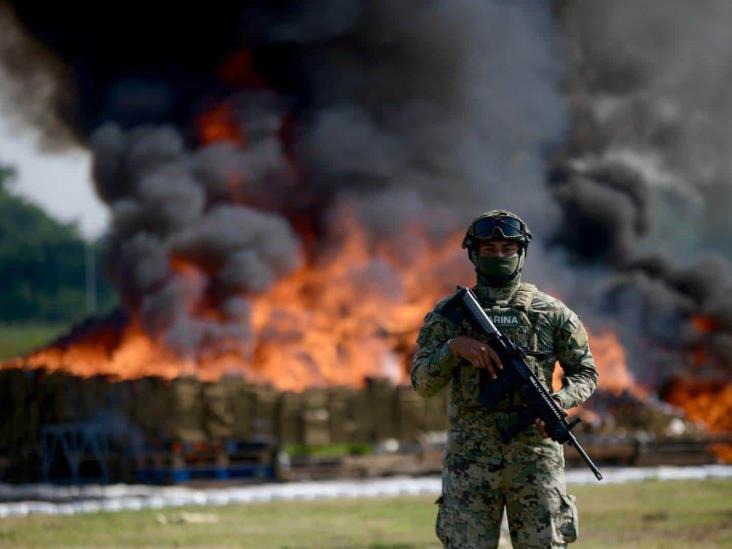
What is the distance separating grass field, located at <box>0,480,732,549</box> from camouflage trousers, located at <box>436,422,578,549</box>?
21.6 feet

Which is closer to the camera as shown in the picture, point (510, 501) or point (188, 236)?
point (510, 501)

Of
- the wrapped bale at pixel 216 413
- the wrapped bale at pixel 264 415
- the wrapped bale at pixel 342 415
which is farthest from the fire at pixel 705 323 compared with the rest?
the wrapped bale at pixel 216 413

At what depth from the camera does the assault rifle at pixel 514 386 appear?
679 cm

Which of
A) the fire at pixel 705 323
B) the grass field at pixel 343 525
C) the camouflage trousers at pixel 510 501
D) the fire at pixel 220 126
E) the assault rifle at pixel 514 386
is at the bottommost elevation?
the grass field at pixel 343 525

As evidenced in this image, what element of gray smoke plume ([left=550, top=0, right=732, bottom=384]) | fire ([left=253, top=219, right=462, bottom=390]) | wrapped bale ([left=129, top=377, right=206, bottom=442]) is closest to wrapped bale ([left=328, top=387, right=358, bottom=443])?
wrapped bale ([left=129, top=377, right=206, bottom=442])

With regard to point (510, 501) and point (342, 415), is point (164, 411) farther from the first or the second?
point (510, 501)

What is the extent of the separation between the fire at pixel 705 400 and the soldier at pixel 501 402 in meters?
24.8

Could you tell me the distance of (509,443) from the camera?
696 centimetres

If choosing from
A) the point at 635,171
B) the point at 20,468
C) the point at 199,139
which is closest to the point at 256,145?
the point at 199,139

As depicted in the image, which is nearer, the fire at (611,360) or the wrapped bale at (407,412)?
the wrapped bale at (407,412)

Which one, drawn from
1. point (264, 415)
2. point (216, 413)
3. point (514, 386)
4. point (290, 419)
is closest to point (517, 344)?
point (514, 386)

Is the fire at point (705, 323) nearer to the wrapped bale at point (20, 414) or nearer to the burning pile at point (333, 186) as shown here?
the burning pile at point (333, 186)

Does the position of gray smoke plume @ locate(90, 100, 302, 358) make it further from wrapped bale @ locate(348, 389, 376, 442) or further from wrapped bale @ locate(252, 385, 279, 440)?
wrapped bale @ locate(252, 385, 279, 440)

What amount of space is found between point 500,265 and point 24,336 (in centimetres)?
5834
